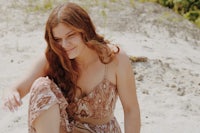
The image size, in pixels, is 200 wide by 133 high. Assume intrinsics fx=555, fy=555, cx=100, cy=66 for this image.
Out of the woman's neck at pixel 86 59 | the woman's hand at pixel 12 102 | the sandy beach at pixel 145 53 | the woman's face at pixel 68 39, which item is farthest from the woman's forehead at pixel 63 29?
the sandy beach at pixel 145 53

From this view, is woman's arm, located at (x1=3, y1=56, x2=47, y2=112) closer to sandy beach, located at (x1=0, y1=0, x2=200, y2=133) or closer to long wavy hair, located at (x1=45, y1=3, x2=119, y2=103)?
long wavy hair, located at (x1=45, y1=3, x2=119, y2=103)

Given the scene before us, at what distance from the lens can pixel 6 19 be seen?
603 centimetres

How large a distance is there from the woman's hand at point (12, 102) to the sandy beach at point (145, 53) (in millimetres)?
398

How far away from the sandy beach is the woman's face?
20.4 inches

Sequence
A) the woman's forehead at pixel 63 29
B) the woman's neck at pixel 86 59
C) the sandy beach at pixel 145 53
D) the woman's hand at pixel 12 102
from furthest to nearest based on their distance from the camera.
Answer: the sandy beach at pixel 145 53 → the woman's neck at pixel 86 59 → the woman's hand at pixel 12 102 → the woman's forehead at pixel 63 29

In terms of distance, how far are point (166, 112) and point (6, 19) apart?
2.56 m

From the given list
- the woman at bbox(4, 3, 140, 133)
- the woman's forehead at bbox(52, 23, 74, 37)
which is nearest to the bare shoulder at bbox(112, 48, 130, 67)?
the woman at bbox(4, 3, 140, 133)

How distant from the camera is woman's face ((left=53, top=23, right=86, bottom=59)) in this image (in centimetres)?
268

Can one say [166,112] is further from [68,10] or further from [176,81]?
[68,10]

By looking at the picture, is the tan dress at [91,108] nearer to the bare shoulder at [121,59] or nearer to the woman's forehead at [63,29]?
the bare shoulder at [121,59]

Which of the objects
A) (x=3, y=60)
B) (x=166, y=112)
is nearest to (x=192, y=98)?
(x=166, y=112)

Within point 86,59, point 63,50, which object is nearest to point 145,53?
point 86,59

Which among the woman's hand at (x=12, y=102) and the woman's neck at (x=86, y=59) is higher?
the woman's neck at (x=86, y=59)

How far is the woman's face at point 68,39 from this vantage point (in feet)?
8.78
